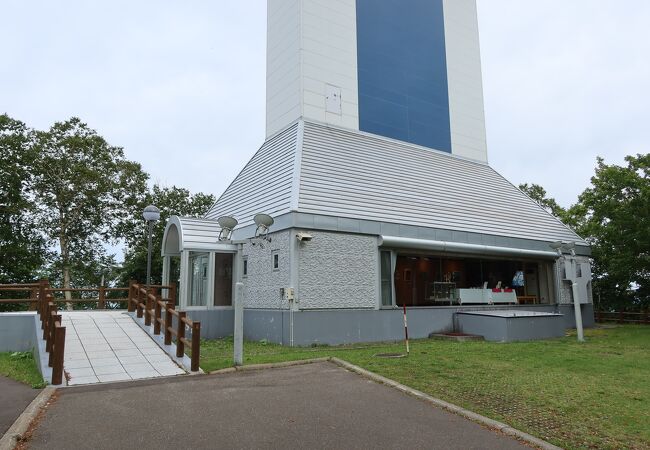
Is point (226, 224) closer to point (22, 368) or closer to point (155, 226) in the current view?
point (22, 368)

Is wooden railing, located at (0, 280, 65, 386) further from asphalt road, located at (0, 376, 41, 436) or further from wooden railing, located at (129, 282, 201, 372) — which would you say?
wooden railing, located at (129, 282, 201, 372)

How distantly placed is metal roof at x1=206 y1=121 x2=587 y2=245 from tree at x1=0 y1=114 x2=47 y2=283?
12985mm

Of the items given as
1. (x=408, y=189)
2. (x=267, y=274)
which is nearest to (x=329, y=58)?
(x=408, y=189)

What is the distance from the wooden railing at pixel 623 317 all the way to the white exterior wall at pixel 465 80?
37.1 ft

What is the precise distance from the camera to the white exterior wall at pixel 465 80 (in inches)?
882

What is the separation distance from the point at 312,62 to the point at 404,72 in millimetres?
4931

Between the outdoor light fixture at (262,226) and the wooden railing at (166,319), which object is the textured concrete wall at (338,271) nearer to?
the outdoor light fixture at (262,226)

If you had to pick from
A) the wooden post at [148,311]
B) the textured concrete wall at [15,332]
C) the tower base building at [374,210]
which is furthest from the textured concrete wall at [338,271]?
the textured concrete wall at [15,332]

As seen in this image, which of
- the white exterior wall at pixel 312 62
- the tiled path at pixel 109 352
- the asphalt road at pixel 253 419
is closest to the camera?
the asphalt road at pixel 253 419

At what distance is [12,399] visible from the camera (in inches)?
279

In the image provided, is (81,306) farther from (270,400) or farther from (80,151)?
(270,400)

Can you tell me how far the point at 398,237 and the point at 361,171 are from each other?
2983 mm

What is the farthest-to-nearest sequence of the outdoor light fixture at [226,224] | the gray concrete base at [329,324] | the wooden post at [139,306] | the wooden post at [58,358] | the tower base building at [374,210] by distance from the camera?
the outdoor light fixture at [226,224], the tower base building at [374,210], the gray concrete base at [329,324], the wooden post at [139,306], the wooden post at [58,358]

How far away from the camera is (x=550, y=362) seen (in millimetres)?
10062
